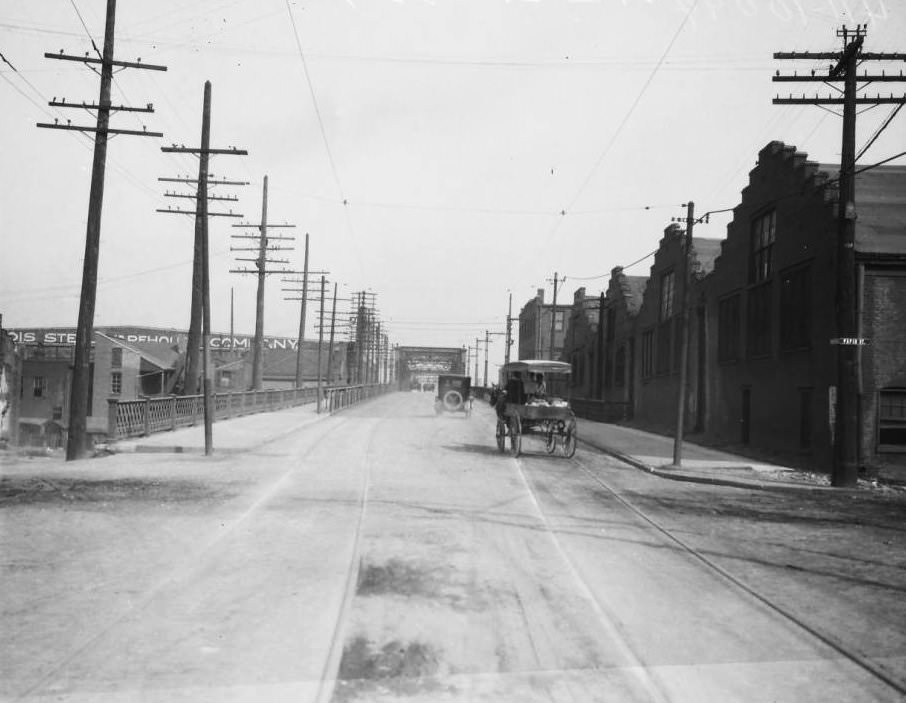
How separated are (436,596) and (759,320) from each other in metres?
21.3

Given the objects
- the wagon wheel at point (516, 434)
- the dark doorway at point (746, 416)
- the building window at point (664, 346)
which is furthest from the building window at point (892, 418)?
the building window at point (664, 346)

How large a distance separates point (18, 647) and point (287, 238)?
39840 mm

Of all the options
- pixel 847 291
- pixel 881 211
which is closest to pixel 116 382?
pixel 881 211

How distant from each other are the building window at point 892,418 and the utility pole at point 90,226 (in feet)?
62.4

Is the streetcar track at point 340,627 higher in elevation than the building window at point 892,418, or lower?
lower

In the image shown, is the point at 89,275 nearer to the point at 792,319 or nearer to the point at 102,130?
the point at 102,130

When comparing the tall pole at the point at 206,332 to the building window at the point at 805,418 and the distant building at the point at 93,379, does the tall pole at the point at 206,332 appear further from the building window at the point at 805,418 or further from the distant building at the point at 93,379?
the distant building at the point at 93,379

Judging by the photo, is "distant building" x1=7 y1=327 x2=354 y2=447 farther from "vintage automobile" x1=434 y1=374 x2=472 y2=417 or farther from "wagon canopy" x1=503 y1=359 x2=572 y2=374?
"wagon canopy" x1=503 y1=359 x2=572 y2=374

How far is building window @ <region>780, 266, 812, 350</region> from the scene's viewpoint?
71.7ft

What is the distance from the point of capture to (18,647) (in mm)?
5250

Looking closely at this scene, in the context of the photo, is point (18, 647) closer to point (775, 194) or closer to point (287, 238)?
point (775, 194)

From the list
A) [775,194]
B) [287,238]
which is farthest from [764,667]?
[287,238]

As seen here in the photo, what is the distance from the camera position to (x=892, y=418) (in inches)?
770

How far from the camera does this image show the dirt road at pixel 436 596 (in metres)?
4.83
